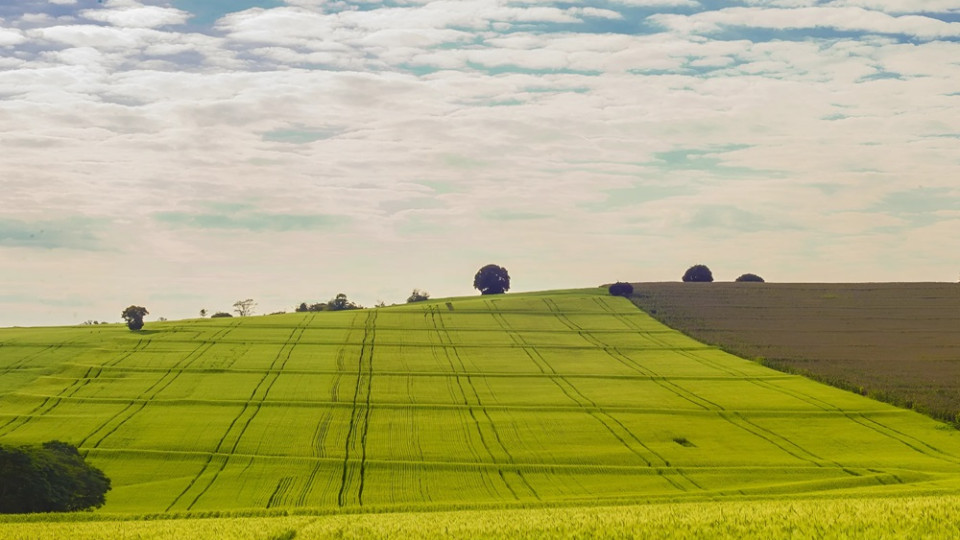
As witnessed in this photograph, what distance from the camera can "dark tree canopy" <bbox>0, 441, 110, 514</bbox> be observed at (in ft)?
125

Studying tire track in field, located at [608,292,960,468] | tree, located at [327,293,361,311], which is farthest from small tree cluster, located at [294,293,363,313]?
tire track in field, located at [608,292,960,468]

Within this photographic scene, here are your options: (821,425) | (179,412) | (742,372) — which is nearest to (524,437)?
(821,425)

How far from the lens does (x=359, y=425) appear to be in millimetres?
57531

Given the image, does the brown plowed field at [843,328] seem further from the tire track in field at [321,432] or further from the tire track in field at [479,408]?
the tire track in field at [321,432]

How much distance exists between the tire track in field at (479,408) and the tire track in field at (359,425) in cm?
702

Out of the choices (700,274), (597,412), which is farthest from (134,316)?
(700,274)

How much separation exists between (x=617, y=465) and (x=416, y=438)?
13.0 meters

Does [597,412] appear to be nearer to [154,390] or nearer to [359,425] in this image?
[359,425]

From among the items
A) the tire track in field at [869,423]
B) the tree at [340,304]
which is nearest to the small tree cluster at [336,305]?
the tree at [340,304]

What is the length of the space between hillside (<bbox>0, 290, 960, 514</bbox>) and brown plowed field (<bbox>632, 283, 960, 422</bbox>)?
3644 millimetres

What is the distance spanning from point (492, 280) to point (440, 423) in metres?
95.7

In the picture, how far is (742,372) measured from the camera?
7512 centimetres

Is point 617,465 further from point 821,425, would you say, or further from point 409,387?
point 409,387

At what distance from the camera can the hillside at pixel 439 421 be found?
144 ft
